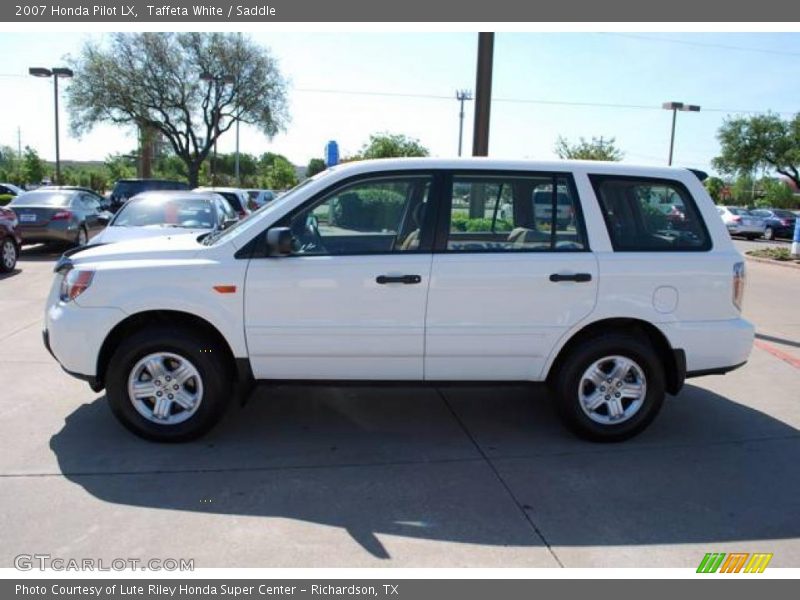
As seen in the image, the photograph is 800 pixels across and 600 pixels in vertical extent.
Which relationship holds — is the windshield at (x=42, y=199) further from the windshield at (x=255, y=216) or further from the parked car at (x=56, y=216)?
the windshield at (x=255, y=216)

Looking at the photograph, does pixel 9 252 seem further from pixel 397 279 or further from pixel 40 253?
pixel 397 279

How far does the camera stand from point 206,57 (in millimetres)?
34031

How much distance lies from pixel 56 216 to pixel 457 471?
504 inches

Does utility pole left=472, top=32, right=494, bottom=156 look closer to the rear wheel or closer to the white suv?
the white suv

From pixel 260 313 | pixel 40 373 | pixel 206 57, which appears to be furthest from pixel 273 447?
pixel 206 57

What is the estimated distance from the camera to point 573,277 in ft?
14.3

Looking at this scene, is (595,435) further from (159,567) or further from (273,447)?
(159,567)

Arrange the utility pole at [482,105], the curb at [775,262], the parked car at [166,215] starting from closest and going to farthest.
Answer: the parked car at [166,215], the utility pole at [482,105], the curb at [775,262]

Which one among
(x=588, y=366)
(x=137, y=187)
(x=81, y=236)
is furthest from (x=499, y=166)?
(x=137, y=187)

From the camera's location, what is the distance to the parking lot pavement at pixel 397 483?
3279 mm

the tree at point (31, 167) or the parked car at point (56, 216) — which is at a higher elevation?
the tree at point (31, 167)

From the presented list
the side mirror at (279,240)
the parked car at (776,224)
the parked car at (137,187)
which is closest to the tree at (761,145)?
the parked car at (776,224)

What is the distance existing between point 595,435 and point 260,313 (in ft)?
8.02

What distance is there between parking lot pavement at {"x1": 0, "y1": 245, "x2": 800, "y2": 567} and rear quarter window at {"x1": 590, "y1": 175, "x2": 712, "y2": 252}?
1417 millimetres
